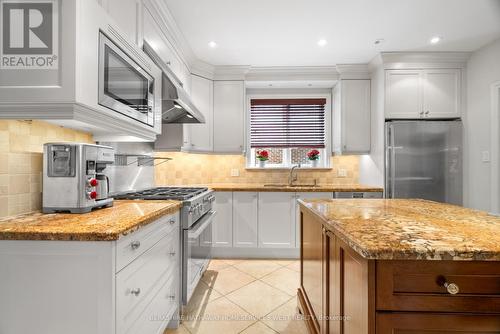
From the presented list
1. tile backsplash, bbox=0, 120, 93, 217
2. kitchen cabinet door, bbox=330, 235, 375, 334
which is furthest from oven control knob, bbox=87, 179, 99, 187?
kitchen cabinet door, bbox=330, 235, 375, 334

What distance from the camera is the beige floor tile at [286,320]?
1.83 metres

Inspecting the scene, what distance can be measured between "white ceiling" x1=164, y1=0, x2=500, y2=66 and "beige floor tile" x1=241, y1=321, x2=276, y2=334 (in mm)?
2643

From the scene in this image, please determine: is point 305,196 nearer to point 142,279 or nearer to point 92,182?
point 142,279

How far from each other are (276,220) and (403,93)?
2273 millimetres

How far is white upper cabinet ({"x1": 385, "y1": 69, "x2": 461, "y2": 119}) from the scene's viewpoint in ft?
10.3

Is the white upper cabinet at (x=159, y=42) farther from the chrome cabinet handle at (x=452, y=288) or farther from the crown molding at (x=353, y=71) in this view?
the chrome cabinet handle at (x=452, y=288)

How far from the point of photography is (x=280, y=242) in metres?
3.24

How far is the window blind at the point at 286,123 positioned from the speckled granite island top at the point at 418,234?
2620 millimetres

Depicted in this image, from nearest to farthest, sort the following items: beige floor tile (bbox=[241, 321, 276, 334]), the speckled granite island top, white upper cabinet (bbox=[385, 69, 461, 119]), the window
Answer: the speckled granite island top < beige floor tile (bbox=[241, 321, 276, 334]) < white upper cabinet (bbox=[385, 69, 461, 119]) < the window

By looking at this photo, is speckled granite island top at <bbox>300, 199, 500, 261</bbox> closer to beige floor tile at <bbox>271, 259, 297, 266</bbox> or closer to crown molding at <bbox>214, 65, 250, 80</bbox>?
beige floor tile at <bbox>271, 259, 297, 266</bbox>

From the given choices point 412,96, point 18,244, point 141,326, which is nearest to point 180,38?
point 18,244

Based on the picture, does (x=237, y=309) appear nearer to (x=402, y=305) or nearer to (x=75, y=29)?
(x=402, y=305)

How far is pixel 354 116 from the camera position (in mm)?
3488

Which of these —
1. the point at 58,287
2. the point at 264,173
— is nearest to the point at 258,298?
the point at 58,287
